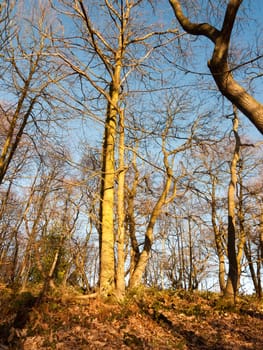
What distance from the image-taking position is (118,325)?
515 cm

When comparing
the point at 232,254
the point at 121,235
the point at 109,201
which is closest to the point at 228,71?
the point at 109,201

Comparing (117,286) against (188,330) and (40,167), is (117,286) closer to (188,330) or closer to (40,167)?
(188,330)

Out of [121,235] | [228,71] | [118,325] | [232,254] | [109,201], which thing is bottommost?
[118,325]

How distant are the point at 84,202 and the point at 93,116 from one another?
7.21 ft

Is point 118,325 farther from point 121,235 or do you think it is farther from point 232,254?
point 232,254

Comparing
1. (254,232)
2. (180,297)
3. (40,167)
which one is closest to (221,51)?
(180,297)

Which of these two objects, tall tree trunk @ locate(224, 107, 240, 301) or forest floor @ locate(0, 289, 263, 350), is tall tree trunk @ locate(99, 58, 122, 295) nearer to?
forest floor @ locate(0, 289, 263, 350)

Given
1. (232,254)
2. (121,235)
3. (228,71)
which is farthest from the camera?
(232,254)

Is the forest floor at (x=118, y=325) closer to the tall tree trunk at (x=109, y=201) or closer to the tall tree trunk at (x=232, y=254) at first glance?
the tall tree trunk at (x=109, y=201)

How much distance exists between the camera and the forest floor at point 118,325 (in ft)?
14.0

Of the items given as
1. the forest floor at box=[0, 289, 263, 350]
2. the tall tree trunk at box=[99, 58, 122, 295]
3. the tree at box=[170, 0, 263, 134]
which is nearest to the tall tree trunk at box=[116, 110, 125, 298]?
the tall tree trunk at box=[99, 58, 122, 295]

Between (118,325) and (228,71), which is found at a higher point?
(228,71)

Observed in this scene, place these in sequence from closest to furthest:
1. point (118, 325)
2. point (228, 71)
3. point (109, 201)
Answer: point (228, 71)
point (118, 325)
point (109, 201)

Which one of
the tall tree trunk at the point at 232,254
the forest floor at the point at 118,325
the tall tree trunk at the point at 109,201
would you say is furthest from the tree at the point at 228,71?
the tall tree trunk at the point at 232,254
